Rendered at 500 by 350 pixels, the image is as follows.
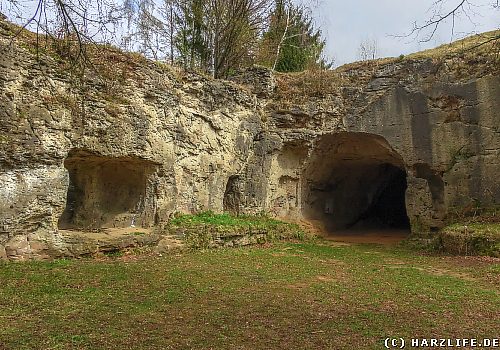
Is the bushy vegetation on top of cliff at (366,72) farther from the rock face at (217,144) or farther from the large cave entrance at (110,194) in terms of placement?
the large cave entrance at (110,194)

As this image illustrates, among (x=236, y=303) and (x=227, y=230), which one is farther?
(x=227, y=230)

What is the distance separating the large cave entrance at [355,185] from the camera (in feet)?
57.0

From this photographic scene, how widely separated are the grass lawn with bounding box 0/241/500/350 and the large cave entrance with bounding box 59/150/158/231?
2.23 meters

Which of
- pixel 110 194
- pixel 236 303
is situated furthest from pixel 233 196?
pixel 236 303

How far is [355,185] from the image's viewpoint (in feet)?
69.8

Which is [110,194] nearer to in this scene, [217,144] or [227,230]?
[227,230]

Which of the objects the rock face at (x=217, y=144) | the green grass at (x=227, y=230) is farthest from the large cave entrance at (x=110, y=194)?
the green grass at (x=227, y=230)

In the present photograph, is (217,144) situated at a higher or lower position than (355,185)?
higher

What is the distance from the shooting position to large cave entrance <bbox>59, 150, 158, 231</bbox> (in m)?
11.9

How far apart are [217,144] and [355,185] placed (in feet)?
31.4

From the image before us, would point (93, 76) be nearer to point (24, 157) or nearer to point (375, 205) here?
point (24, 157)

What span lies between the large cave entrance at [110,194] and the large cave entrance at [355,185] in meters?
7.39

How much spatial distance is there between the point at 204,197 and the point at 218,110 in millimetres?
2961

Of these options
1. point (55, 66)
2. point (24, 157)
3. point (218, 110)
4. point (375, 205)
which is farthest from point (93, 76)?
point (375, 205)
